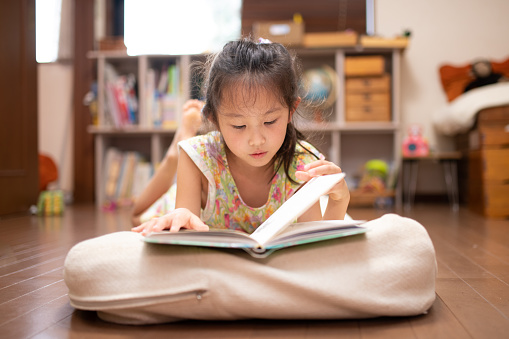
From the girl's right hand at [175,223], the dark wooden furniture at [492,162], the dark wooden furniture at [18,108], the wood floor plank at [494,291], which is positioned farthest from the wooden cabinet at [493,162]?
the dark wooden furniture at [18,108]

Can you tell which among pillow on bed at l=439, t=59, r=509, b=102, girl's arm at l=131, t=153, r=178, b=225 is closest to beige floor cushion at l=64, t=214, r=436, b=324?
girl's arm at l=131, t=153, r=178, b=225

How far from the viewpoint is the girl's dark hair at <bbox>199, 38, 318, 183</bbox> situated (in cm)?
101

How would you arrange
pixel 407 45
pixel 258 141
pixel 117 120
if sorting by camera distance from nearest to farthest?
pixel 258 141, pixel 407 45, pixel 117 120

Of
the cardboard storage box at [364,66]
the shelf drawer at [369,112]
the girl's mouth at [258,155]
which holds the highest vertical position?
the cardboard storage box at [364,66]

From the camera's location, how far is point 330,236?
759 millimetres

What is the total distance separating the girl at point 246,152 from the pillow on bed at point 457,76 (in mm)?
2463

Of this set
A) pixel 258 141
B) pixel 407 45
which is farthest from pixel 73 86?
pixel 258 141

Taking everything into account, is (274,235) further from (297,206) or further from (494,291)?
(494,291)

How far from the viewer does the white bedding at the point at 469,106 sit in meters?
2.67

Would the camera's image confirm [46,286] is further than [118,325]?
Yes

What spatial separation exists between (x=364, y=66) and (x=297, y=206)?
8.83 feet

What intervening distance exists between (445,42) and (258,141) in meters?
2.99

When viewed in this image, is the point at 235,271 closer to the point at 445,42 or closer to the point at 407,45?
the point at 407,45

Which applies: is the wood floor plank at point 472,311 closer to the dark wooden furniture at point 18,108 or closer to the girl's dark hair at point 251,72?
the girl's dark hair at point 251,72
